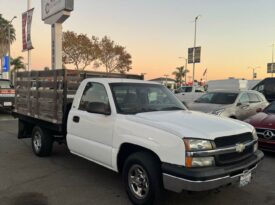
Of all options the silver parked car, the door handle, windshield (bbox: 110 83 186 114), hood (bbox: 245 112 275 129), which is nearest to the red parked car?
hood (bbox: 245 112 275 129)

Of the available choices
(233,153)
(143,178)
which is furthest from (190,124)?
(143,178)

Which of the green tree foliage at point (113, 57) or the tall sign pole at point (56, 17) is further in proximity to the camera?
the green tree foliage at point (113, 57)

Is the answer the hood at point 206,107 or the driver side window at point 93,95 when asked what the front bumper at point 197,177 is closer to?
the driver side window at point 93,95

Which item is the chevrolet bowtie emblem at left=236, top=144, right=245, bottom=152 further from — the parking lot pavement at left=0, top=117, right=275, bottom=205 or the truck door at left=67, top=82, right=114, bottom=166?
the truck door at left=67, top=82, right=114, bottom=166

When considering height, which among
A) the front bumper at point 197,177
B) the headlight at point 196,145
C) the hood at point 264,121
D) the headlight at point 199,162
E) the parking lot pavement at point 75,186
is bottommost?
the parking lot pavement at point 75,186

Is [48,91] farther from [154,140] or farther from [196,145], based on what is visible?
[196,145]

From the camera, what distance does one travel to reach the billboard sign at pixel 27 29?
16.2 meters

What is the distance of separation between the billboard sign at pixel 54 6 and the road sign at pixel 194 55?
2771 cm

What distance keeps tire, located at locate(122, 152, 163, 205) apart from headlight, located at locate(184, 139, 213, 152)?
52 cm

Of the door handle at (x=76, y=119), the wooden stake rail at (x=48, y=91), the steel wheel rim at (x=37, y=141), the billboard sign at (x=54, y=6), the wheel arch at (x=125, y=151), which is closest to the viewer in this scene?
the wheel arch at (x=125, y=151)

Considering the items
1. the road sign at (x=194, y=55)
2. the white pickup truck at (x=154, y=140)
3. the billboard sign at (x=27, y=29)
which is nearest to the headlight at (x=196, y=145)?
the white pickup truck at (x=154, y=140)

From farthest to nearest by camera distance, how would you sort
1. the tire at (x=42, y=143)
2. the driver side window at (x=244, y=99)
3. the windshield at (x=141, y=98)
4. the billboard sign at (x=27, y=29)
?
the billboard sign at (x=27, y=29), the driver side window at (x=244, y=99), the tire at (x=42, y=143), the windshield at (x=141, y=98)

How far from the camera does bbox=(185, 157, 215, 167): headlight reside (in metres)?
3.59

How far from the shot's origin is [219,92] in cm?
1066
